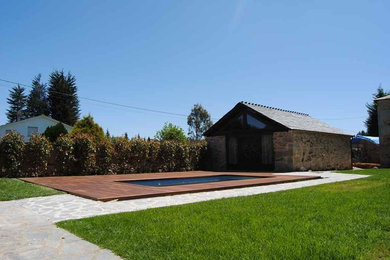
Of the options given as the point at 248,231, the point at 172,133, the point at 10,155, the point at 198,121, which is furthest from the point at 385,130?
the point at 198,121

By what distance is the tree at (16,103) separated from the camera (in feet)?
155

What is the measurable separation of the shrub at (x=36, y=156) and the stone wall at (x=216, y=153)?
10011mm

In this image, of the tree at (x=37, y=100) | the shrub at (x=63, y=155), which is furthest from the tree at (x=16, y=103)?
the shrub at (x=63, y=155)

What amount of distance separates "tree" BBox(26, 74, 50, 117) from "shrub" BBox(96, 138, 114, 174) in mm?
33381

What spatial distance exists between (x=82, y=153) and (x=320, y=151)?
13.8m

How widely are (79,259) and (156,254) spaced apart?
738 millimetres

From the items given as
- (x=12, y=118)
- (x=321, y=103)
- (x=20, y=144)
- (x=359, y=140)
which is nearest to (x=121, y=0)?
(x=20, y=144)

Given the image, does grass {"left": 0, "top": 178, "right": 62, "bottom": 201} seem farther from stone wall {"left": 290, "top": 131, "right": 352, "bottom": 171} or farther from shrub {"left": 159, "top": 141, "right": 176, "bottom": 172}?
stone wall {"left": 290, "top": 131, "right": 352, "bottom": 171}

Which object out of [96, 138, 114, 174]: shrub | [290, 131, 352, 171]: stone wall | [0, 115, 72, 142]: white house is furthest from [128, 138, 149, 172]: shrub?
[0, 115, 72, 142]: white house

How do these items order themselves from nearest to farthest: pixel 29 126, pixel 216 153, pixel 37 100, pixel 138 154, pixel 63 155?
pixel 63 155, pixel 138 154, pixel 216 153, pixel 29 126, pixel 37 100

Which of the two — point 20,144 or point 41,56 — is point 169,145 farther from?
point 41,56

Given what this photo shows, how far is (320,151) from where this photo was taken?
59.4 feet

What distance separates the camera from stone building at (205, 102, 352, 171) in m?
16.2

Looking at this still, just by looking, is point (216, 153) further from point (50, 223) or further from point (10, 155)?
point (50, 223)
